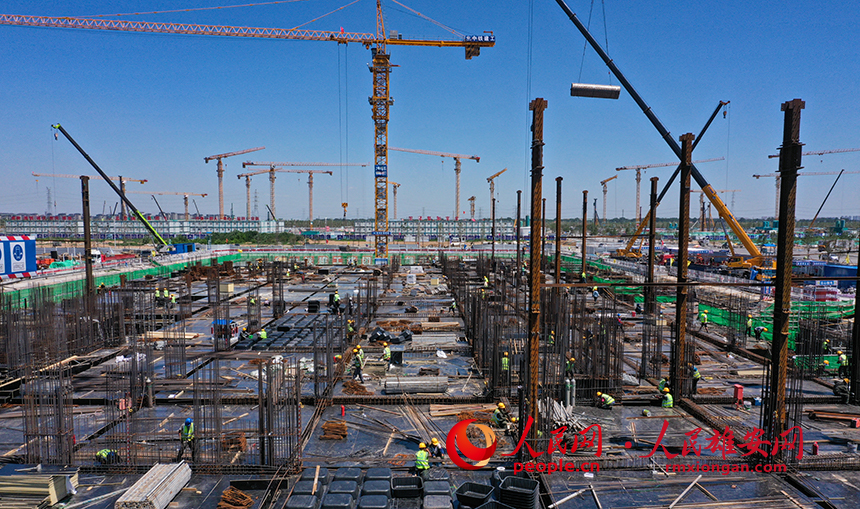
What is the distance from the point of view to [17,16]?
183 feet

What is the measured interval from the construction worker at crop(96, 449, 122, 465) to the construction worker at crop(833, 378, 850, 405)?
1947 cm

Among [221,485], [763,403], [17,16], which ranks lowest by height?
[221,485]

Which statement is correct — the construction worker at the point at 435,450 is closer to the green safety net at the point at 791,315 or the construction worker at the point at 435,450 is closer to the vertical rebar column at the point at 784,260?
the vertical rebar column at the point at 784,260

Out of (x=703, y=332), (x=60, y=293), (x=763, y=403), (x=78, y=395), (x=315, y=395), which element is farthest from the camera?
(x=60, y=293)

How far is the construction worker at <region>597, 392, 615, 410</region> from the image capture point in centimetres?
1305

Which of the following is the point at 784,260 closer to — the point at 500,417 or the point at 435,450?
the point at 500,417

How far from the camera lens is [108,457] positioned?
33.4 ft

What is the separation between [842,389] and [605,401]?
764 cm

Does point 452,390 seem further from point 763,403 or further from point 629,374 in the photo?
point 763,403

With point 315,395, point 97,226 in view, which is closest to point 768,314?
point 315,395

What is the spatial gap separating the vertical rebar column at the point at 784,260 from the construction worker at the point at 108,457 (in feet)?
45.8

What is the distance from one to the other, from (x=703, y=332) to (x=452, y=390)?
14.3m

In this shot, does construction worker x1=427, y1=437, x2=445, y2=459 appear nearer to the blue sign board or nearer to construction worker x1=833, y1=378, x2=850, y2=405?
construction worker x1=833, y1=378, x2=850, y2=405

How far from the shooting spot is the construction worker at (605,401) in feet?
42.8
